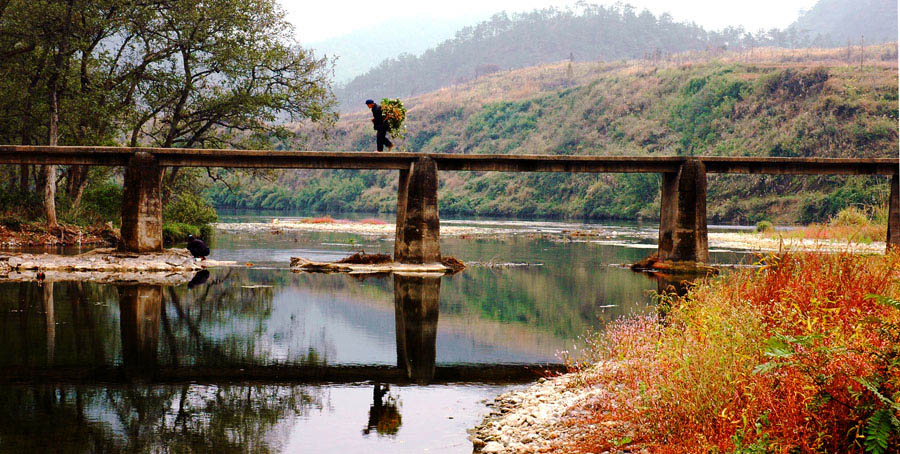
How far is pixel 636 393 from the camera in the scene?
1052 centimetres

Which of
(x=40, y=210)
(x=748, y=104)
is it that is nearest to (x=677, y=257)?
(x=40, y=210)

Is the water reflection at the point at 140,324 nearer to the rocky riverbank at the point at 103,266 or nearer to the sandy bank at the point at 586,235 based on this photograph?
the rocky riverbank at the point at 103,266

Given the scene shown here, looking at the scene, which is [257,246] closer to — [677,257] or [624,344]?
[677,257]

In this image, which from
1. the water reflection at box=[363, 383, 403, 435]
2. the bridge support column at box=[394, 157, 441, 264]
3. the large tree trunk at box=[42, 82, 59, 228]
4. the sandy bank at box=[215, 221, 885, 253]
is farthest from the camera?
the sandy bank at box=[215, 221, 885, 253]

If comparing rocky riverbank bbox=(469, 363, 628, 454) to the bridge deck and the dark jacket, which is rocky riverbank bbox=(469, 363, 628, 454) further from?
the bridge deck

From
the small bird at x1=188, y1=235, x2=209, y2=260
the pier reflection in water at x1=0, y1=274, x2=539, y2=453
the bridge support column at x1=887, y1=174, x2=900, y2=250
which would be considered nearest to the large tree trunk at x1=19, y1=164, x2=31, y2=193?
the small bird at x1=188, y1=235, x2=209, y2=260

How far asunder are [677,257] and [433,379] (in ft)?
74.2

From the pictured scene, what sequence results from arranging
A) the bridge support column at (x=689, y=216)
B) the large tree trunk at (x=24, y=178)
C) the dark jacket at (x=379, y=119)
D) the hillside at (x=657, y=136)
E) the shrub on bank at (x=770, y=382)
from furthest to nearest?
the hillside at (x=657, y=136), the large tree trunk at (x=24, y=178), the bridge support column at (x=689, y=216), the dark jacket at (x=379, y=119), the shrub on bank at (x=770, y=382)

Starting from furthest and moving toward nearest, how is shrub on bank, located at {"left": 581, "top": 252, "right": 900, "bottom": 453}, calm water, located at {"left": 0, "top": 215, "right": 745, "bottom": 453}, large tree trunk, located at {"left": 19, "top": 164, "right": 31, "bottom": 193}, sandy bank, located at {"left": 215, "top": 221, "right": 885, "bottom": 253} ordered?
sandy bank, located at {"left": 215, "top": 221, "right": 885, "bottom": 253} → large tree trunk, located at {"left": 19, "top": 164, "right": 31, "bottom": 193} → calm water, located at {"left": 0, "top": 215, "right": 745, "bottom": 453} → shrub on bank, located at {"left": 581, "top": 252, "right": 900, "bottom": 453}

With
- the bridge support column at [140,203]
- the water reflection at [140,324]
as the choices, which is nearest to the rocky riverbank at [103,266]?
the bridge support column at [140,203]

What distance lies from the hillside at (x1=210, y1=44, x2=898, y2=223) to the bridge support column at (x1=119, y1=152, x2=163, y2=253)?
170 ft

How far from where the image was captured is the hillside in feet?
308

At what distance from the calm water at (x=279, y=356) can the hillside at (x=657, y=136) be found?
59255 millimetres

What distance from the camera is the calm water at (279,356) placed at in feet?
37.1
